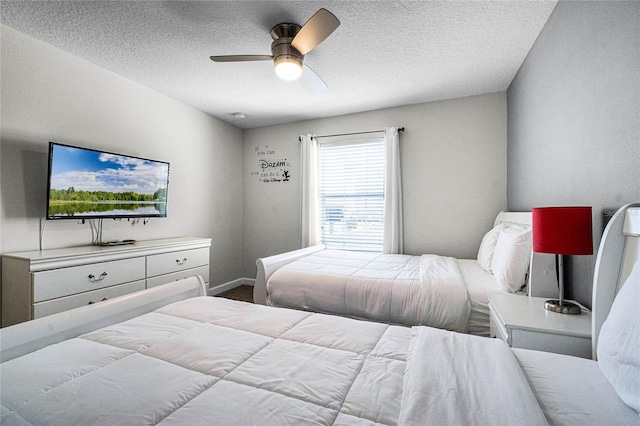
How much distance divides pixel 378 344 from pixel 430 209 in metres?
2.75

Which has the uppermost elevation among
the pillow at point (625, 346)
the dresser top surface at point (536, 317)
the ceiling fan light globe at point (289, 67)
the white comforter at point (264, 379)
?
the ceiling fan light globe at point (289, 67)

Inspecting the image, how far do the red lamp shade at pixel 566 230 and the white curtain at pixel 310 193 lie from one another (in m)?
2.91

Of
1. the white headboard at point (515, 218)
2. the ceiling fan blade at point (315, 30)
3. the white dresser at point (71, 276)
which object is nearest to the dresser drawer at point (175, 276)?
the white dresser at point (71, 276)

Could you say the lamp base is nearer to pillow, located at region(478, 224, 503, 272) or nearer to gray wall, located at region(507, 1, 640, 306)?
gray wall, located at region(507, 1, 640, 306)

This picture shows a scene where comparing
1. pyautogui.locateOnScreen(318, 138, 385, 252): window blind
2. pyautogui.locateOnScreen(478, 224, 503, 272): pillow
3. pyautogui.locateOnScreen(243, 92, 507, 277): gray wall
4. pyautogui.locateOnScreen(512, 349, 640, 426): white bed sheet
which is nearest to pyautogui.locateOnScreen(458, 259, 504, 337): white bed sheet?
pyautogui.locateOnScreen(478, 224, 503, 272): pillow

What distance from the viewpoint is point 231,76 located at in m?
2.82

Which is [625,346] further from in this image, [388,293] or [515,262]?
[388,293]

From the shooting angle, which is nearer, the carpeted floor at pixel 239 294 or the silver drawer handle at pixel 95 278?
the silver drawer handle at pixel 95 278

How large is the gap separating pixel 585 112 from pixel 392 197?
86.2 inches

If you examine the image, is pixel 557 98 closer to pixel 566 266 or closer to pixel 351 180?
pixel 566 266

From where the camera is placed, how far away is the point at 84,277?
2.12m

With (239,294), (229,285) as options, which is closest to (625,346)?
(239,294)

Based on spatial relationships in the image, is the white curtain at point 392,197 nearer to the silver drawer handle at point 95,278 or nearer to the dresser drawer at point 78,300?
the dresser drawer at point 78,300

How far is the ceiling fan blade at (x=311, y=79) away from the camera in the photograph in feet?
7.39
